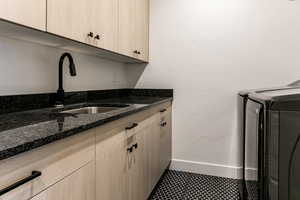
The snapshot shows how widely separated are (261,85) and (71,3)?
6.51 ft

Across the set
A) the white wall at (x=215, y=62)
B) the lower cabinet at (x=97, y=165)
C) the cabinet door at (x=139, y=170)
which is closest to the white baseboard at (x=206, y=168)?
the white wall at (x=215, y=62)

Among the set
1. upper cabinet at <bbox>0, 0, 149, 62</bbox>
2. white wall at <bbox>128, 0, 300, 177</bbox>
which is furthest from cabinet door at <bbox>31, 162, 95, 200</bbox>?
white wall at <bbox>128, 0, 300, 177</bbox>

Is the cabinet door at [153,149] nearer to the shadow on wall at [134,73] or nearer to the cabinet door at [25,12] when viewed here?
the shadow on wall at [134,73]

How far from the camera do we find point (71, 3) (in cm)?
123

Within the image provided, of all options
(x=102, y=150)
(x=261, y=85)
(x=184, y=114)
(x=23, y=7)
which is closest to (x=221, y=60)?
(x=261, y=85)

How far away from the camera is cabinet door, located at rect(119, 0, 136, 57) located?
1863mm

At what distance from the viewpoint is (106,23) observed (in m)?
1.61

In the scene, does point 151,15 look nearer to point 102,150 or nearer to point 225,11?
point 225,11

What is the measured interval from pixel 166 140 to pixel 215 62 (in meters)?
1.01

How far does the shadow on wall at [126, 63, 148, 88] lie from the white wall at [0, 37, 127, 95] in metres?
0.65

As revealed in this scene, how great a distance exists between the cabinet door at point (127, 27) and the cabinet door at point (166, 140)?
0.74 meters

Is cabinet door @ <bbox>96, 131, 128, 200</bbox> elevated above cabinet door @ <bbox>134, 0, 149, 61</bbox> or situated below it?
below

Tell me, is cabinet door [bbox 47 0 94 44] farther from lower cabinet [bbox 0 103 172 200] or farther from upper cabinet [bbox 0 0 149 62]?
lower cabinet [bbox 0 103 172 200]

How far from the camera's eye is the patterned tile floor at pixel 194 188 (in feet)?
6.51
